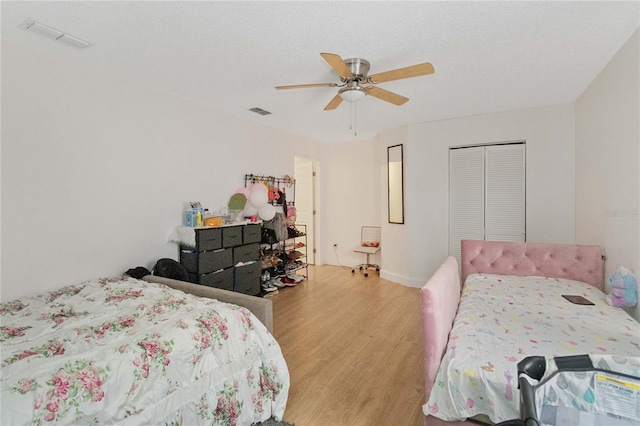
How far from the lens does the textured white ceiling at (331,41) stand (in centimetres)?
186

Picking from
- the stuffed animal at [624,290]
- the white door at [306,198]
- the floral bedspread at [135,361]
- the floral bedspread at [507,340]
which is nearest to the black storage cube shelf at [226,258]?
the floral bedspread at [135,361]

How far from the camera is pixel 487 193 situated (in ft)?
13.8

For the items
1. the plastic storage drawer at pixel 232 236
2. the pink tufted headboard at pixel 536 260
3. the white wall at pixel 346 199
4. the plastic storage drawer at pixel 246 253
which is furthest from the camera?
the white wall at pixel 346 199

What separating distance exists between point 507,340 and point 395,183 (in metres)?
3.56

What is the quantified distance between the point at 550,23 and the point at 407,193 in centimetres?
287

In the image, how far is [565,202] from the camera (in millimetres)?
3766

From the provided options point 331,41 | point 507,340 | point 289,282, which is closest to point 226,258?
point 289,282

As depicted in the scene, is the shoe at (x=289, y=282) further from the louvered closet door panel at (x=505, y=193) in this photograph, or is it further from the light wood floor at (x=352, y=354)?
the louvered closet door panel at (x=505, y=193)

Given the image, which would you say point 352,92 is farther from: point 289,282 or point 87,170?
point 289,282

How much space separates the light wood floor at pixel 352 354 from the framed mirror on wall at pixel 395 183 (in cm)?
121

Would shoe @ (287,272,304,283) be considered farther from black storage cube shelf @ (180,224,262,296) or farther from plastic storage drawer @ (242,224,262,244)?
plastic storage drawer @ (242,224,262,244)

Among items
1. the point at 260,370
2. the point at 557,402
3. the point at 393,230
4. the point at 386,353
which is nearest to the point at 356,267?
the point at 393,230

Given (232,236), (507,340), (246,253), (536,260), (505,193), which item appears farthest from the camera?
(505,193)

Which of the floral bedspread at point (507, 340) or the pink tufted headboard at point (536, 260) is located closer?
the floral bedspread at point (507, 340)
